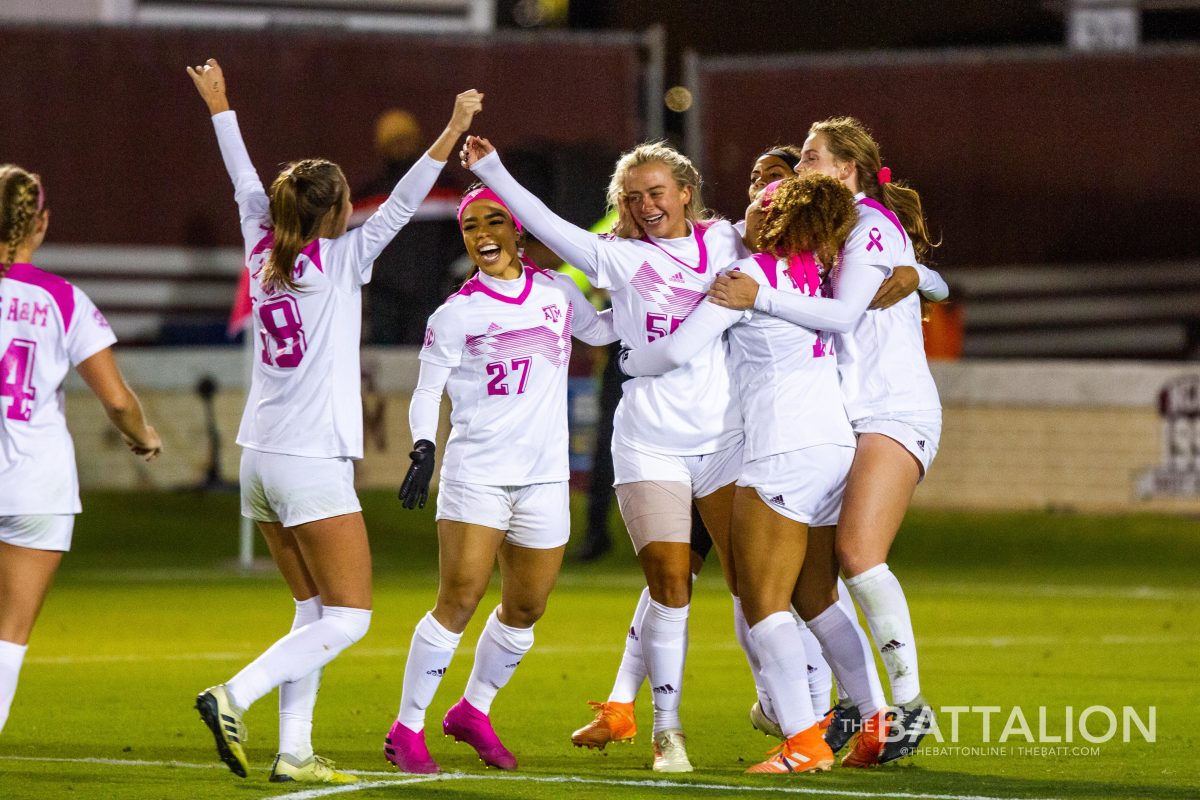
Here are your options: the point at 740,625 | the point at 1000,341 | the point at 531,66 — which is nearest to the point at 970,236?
the point at 1000,341

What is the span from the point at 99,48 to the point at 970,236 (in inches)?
334

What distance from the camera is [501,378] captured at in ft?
21.6

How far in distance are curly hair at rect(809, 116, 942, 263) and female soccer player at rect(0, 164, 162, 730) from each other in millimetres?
2750

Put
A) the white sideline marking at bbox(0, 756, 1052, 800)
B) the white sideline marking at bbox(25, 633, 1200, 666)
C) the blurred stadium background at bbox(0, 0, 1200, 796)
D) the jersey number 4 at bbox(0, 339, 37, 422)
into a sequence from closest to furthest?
1. the jersey number 4 at bbox(0, 339, 37, 422)
2. the white sideline marking at bbox(0, 756, 1052, 800)
3. the white sideline marking at bbox(25, 633, 1200, 666)
4. the blurred stadium background at bbox(0, 0, 1200, 796)

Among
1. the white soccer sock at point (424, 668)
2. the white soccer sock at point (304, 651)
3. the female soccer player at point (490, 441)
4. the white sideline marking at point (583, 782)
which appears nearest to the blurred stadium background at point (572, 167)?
the female soccer player at point (490, 441)

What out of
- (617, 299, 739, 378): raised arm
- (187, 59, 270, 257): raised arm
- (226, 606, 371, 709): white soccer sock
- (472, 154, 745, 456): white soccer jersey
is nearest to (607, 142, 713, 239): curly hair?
(472, 154, 745, 456): white soccer jersey

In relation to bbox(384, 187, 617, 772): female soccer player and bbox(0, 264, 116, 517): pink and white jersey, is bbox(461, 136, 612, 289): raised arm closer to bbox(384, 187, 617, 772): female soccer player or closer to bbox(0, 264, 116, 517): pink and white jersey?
bbox(384, 187, 617, 772): female soccer player

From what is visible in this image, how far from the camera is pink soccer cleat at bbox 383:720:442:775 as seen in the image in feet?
21.4

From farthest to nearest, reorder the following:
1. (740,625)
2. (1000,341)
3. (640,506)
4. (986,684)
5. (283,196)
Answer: (1000,341), (986,684), (740,625), (640,506), (283,196)

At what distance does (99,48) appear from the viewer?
17.4 metres

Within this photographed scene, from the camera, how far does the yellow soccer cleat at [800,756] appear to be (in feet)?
21.2

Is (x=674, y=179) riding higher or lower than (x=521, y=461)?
higher

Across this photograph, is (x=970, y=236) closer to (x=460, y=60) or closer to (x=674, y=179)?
(x=460, y=60)

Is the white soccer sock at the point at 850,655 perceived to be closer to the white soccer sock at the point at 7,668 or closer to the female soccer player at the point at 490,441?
the female soccer player at the point at 490,441
